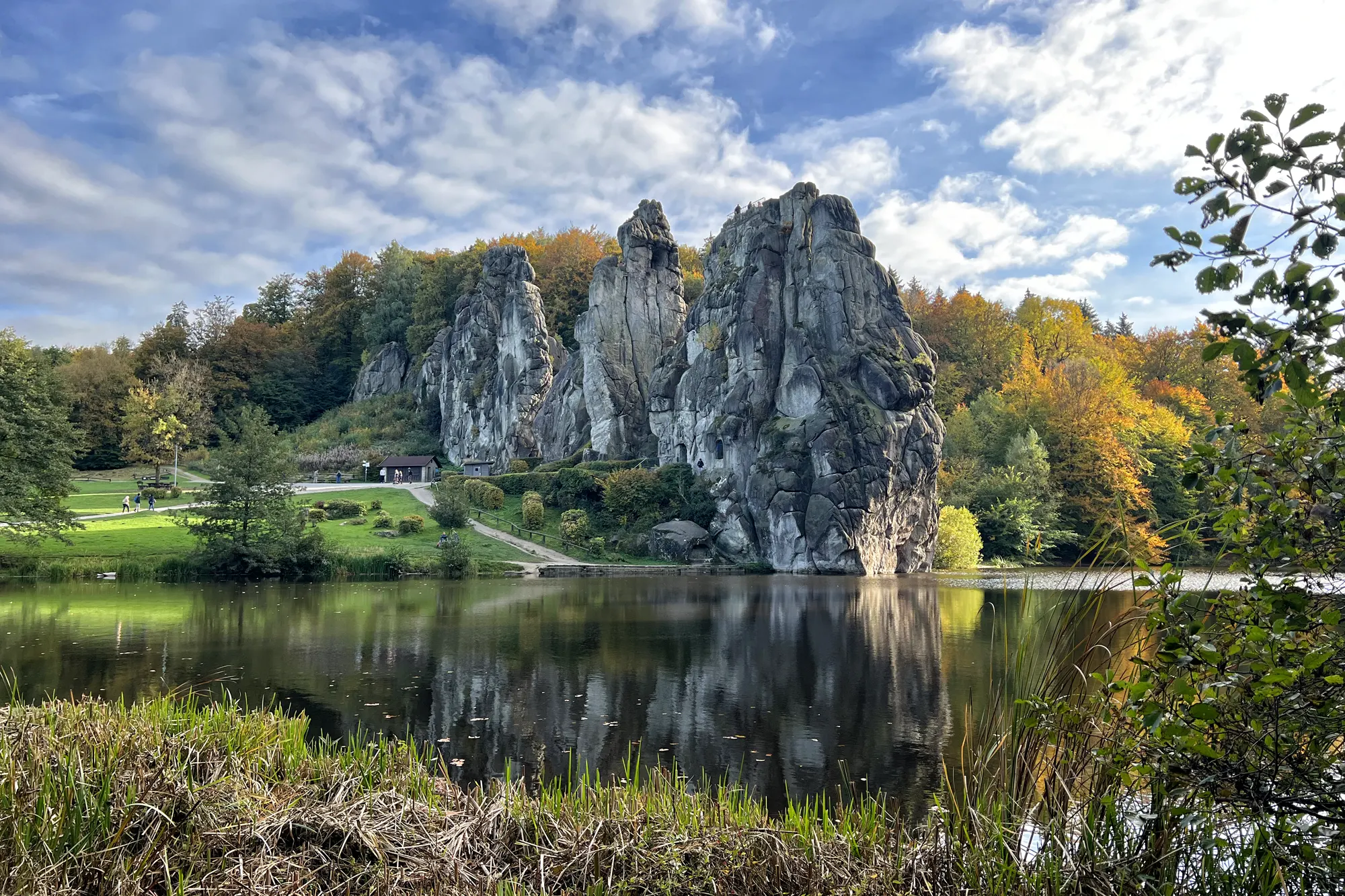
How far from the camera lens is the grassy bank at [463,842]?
14.4 ft

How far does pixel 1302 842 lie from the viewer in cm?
294

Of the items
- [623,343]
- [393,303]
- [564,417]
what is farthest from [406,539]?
[393,303]

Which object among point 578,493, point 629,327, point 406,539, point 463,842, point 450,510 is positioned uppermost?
point 629,327

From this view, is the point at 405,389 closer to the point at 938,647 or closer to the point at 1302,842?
the point at 938,647

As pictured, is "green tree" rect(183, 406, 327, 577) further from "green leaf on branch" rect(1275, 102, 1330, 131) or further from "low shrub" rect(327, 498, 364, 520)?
"green leaf on branch" rect(1275, 102, 1330, 131)

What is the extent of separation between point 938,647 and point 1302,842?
19.3 metres

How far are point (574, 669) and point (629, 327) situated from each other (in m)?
55.4

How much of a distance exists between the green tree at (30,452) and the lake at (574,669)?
4830mm

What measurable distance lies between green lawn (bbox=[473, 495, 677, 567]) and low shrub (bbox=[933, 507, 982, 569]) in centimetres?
2019

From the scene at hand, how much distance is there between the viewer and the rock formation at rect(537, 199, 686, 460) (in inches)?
2667

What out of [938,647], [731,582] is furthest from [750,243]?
[938,647]

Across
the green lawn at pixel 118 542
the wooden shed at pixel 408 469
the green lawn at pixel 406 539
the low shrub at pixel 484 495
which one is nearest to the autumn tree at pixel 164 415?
the wooden shed at pixel 408 469

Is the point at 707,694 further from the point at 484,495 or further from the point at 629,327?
the point at 629,327

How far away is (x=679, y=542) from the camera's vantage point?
5138 centimetres
